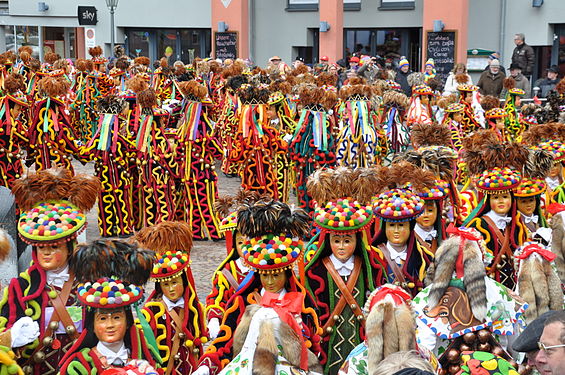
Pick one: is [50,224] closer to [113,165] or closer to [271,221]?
[271,221]

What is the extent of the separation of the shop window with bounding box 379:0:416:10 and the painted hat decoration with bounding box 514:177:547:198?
20.7 meters

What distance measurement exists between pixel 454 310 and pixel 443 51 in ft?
62.3

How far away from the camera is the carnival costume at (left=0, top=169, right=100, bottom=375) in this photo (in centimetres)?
510

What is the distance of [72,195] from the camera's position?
573cm

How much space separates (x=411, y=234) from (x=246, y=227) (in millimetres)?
1628

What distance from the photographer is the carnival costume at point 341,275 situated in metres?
5.71

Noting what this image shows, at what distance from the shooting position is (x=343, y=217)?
5684 millimetres

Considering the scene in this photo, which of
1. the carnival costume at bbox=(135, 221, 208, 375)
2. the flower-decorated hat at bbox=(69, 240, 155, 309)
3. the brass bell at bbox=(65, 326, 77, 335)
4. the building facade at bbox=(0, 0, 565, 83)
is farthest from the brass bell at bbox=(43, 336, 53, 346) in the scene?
the building facade at bbox=(0, 0, 565, 83)

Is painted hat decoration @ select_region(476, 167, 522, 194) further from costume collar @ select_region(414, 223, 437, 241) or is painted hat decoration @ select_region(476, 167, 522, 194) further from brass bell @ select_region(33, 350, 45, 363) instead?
brass bell @ select_region(33, 350, 45, 363)

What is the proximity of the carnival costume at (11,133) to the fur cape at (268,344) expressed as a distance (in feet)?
24.6

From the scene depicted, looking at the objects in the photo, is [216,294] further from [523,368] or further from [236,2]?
[236,2]

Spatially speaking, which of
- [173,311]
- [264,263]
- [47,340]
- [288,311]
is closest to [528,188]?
[264,263]

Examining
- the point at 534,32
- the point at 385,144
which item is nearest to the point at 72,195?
the point at 385,144

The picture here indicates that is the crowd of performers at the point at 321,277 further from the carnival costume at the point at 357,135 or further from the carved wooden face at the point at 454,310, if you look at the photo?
the carnival costume at the point at 357,135
